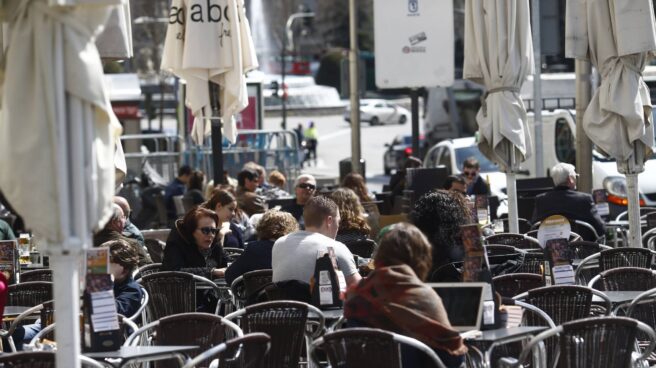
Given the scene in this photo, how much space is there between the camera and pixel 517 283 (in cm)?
921

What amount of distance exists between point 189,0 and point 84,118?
29.5 ft

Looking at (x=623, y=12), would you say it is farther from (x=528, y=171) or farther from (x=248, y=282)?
(x=528, y=171)

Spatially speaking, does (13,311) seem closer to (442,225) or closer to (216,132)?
(442,225)

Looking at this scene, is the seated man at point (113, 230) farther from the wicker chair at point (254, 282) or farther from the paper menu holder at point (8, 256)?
the wicker chair at point (254, 282)

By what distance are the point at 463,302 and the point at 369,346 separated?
903 mm

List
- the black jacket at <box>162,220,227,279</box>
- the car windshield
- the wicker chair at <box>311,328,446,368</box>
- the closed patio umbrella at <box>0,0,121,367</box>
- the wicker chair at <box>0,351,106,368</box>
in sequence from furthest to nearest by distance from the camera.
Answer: the car windshield → the black jacket at <box>162,220,227,279</box> → the wicker chair at <box>311,328,446,368</box> → the wicker chair at <box>0,351,106,368</box> → the closed patio umbrella at <box>0,0,121,367</box>

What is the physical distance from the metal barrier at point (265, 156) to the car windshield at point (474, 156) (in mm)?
2986

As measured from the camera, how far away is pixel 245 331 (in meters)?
7.88

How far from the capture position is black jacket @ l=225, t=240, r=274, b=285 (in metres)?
9.95

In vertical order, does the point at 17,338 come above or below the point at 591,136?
below

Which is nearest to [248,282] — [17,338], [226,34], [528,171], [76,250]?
[17,338]

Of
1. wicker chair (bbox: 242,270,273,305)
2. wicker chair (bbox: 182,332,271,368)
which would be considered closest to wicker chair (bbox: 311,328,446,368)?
wicker chair (bbox: 182,332,271,368)

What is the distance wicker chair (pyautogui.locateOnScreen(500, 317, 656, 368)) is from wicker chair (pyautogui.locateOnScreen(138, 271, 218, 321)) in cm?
347

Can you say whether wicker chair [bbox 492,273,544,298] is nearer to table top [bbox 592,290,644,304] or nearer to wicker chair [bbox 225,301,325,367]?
table top [bbox 592,290,644,304]
